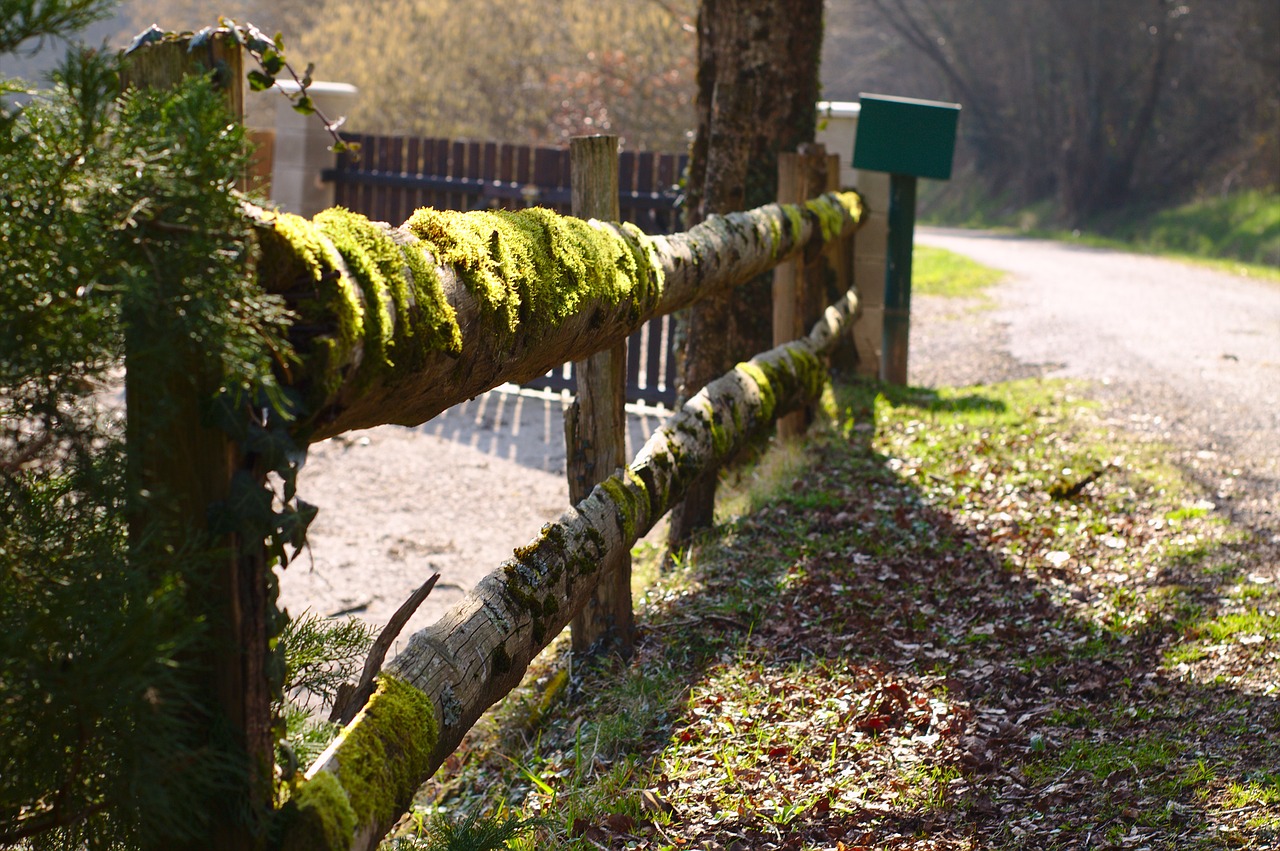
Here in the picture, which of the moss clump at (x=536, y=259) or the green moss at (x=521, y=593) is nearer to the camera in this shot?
the moss clump at (x=536, y=259)

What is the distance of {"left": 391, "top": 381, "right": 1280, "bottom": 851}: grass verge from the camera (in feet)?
9.76

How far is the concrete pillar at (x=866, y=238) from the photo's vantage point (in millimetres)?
8133

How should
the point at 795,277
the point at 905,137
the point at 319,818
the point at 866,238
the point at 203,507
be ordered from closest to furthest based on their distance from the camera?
the point at 203,507 → the point at 319,818 → the point at 795,277 → the point at 905,137 → the point at 866,238

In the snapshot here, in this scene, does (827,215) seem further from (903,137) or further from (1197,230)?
(1197,230)

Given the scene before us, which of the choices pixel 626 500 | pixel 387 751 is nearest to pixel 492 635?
pixel 387 751

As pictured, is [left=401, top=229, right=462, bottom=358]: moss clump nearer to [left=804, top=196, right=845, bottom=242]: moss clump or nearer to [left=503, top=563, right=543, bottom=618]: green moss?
[left=503, top=563, right=543, bottom=618]: green moss

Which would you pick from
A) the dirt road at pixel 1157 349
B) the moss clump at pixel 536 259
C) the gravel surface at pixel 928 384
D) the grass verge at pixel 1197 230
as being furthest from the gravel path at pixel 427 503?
the grass verge at pixel 1197 230

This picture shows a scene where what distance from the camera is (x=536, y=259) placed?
2.72 meters

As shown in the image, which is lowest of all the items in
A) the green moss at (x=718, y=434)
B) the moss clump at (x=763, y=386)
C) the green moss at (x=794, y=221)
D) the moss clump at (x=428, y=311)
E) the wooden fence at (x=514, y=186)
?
the green moss at (x=718, y=434)

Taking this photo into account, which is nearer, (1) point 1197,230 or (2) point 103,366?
(2) point 103,366

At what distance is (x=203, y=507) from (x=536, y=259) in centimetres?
125

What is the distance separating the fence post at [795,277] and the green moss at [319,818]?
438 centimetres

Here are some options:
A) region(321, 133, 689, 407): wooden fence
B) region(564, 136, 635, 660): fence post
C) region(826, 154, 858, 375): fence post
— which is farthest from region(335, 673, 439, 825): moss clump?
region(321, 133, 689, 407): wooden fence

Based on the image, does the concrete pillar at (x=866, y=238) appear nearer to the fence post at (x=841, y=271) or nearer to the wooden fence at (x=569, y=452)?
the fence post at (x=841, y=271)
